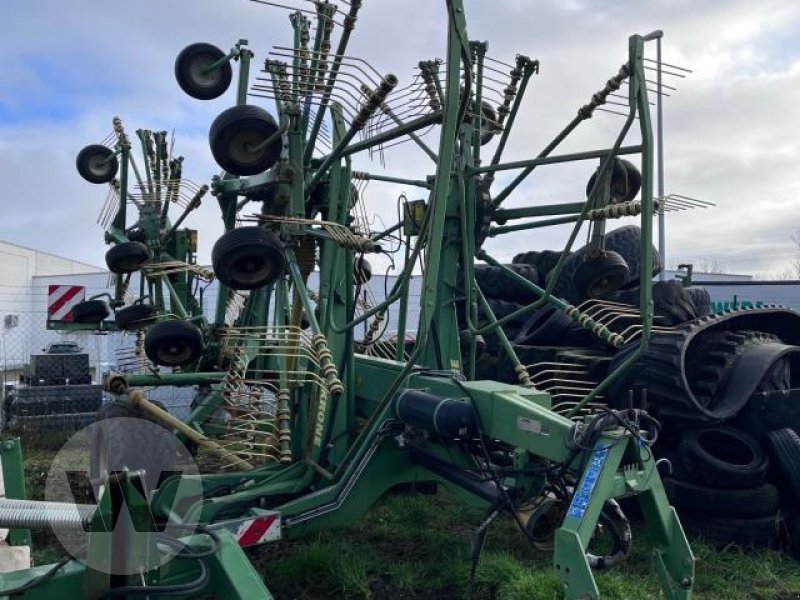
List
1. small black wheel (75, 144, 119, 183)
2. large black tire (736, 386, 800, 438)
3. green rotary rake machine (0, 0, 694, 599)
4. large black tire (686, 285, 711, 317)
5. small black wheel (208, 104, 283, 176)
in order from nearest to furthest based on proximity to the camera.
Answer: green rotary rake machine (0, 0, 694, 599)
small black wheel (208, 104, 283, 176)
large black tire (736, 386, 800, 438)
large black tire (686, 285, 711, 317)
small black wheel (75, 144, 119, 183)

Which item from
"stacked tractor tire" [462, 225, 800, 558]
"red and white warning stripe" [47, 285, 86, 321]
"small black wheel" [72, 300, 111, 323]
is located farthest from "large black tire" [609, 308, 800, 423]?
"red and white warning stripe" [47, 285, 86, 321]

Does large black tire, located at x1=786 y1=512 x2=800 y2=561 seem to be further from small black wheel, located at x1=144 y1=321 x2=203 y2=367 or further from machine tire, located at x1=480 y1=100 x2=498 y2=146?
small black wheel, located at x1=144 y1=321 x2=203 y2=367

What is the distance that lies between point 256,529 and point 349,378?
3.45 feet

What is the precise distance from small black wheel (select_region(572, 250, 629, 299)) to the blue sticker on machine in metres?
2.02

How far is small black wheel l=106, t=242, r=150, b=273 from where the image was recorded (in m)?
7.36

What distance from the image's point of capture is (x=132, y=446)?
17.8ft

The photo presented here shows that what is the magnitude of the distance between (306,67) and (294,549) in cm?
298

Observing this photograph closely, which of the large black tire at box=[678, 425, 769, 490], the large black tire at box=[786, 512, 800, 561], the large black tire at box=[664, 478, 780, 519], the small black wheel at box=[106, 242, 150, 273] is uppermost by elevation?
the small black wheel at box=[106, 242, 150, 273]

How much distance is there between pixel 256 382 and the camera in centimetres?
434

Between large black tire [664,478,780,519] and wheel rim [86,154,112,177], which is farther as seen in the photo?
wheel rim [86,154,112,177]

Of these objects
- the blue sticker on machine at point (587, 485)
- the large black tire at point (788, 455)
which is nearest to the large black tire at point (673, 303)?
the large black tire at point (788, 455)

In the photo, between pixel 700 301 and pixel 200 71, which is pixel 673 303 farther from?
pixel 200 71

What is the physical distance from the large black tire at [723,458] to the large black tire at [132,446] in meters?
3.57

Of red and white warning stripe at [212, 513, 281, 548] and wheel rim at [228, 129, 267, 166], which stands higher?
wheel rim at [228, 129, 267, 166]
